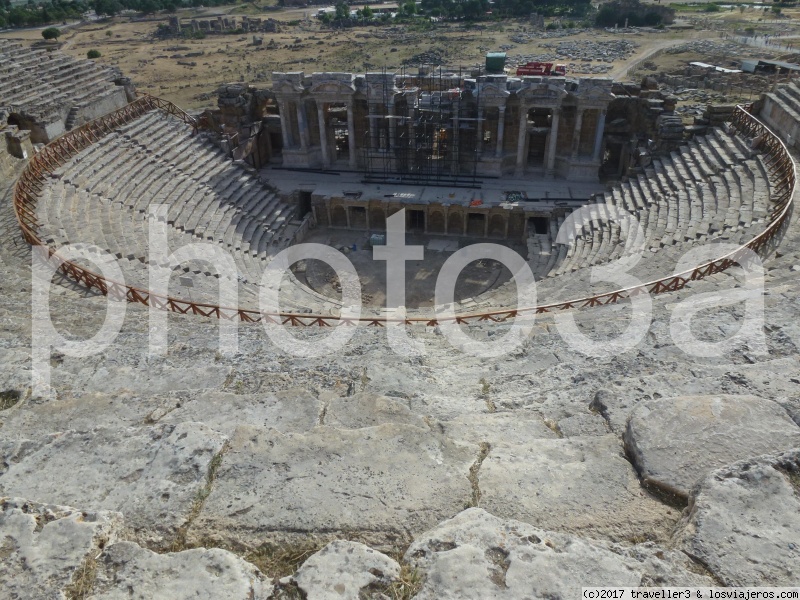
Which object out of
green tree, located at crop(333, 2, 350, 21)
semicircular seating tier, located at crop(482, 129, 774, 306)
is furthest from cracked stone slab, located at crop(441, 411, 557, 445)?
green tree, located at crop(333, 2, 350, 21)

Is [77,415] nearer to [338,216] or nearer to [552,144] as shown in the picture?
[338,216]

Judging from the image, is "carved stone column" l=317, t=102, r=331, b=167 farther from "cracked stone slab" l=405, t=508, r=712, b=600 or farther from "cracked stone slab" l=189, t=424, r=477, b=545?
"cracked stone slab" l=405, t=508, r=712, b=600

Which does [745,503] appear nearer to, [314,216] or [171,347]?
[171,347]

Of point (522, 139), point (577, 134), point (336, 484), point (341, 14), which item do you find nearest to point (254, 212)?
point (522, 139)

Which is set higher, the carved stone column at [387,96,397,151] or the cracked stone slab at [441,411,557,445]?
the cracked stone slab at [441,411,557,445]

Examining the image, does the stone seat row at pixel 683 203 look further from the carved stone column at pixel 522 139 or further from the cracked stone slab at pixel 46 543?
the cracked stone slab at pixel 46 543

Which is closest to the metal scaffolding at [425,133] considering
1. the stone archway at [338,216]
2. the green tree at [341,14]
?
the stone archway at [338,216]

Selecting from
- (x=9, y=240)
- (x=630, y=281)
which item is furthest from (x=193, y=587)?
(x=9, y=240)
